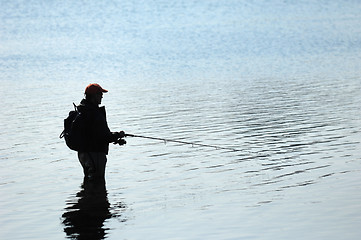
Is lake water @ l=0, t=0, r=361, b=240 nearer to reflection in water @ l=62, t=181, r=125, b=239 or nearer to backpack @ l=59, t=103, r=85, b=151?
reflection in water @ l=62, t=181, r=125, b=239

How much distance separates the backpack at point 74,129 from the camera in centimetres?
1141

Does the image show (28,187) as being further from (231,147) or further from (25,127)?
(25,127)

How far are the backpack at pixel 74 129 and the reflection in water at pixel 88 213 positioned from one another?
0.84 meters

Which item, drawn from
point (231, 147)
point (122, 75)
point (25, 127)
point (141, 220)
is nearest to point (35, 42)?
point (122, 75)

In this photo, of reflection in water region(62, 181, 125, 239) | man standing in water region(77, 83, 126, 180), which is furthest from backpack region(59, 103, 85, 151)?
reflection in water region(62, 181, 125, 239)

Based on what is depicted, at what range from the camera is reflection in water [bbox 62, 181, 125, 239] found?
932 cm

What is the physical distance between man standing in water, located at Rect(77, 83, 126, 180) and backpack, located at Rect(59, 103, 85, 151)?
0.05 metres

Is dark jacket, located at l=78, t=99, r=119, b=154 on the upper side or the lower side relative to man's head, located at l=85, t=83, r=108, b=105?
lower

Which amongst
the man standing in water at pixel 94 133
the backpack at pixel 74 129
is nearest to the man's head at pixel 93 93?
the man standing in water at pixel 94 133

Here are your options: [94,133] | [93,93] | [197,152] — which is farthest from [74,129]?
[197,152]

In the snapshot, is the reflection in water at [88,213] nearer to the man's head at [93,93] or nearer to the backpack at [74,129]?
the backpack at [74,129]

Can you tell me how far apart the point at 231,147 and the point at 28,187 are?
16.0 ft

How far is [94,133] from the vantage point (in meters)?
11.5

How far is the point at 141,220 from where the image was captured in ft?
32.0
